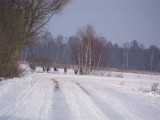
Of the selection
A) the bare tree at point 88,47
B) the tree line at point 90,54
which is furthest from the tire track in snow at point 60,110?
the bare tree at point 88,47

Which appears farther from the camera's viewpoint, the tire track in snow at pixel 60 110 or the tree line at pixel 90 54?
the tree line at pixel 90 54

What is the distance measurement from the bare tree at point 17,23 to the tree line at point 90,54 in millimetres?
2519

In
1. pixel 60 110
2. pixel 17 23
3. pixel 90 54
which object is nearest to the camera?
pixel 60 110

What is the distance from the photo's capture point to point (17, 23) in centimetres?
2458

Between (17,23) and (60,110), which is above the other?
(17,23)

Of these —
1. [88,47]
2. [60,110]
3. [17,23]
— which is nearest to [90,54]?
[88,47]

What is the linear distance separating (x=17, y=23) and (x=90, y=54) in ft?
98.4

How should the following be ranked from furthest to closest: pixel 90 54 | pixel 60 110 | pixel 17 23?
pixel 90 54, pixel 17 23, pixel 60 110

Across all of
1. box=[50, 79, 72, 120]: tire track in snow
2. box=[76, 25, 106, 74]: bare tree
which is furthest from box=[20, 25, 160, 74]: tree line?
box=[50, 79, 72, 120]: tire track in snow

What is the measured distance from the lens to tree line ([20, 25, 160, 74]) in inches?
2338

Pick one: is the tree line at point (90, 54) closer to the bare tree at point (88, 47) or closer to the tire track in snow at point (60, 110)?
the bare tree at point (88, 47)

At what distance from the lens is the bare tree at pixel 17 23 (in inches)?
936

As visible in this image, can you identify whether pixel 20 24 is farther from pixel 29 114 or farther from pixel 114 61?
pixel 114 61

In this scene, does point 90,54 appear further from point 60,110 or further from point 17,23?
point 60,110
